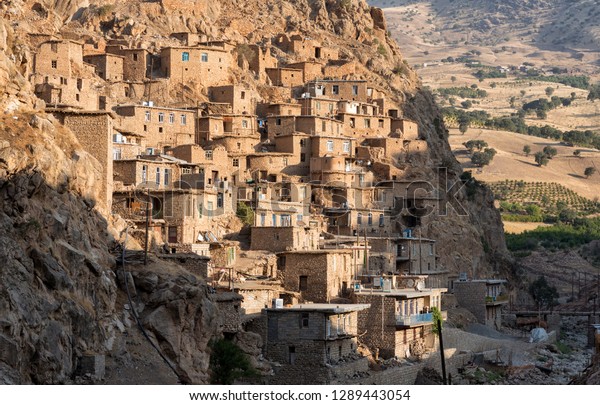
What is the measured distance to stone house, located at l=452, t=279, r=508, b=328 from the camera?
208 feet

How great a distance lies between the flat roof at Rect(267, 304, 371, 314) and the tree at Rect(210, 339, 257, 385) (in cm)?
383

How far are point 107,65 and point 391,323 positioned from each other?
2679 centimetres

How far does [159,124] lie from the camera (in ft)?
217

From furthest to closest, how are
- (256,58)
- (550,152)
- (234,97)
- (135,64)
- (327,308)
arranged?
(550,152), (256,58), (135,64), (234,97), (327,308)

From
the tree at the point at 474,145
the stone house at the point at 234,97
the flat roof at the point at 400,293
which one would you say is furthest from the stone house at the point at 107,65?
the tree at the point at 474,145

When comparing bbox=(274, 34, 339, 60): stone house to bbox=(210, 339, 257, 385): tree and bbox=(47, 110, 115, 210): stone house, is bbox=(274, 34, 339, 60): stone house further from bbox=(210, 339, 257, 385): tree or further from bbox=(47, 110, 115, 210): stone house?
bbox=(210, 339, 257, 385): tree

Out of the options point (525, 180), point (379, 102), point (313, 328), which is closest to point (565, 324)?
point (379, 102)

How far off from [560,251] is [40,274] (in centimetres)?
7678

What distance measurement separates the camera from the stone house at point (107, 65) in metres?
70.4

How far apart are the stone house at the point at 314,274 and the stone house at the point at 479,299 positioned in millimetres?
12394

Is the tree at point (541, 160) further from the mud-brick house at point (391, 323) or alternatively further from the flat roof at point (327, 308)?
the flat roof at point (327, 308)

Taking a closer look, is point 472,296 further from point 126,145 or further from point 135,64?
point 135,64

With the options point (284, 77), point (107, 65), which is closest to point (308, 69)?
point (284, 77)

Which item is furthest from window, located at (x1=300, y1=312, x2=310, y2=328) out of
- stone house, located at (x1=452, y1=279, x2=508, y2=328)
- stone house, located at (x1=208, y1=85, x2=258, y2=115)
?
stone house, located at (x1=208, y1=85, x2=258, y2=115)
